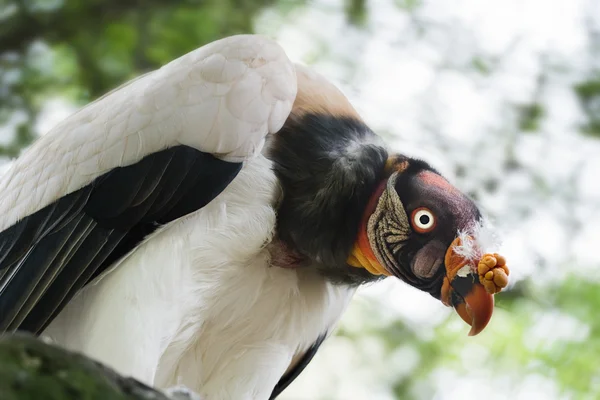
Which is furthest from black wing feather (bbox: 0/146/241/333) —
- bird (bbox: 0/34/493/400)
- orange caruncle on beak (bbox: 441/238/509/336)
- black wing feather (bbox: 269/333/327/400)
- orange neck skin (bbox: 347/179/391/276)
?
black wing feather (bbox: 269/333/327/400)

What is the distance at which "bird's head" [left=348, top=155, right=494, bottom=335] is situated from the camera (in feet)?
10.8

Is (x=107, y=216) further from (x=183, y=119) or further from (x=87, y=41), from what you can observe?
(x=87, y=41)

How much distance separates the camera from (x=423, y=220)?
349 centimetres

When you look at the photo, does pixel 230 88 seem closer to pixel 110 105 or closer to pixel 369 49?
pixel 110 105

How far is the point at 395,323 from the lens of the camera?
732 centimetres

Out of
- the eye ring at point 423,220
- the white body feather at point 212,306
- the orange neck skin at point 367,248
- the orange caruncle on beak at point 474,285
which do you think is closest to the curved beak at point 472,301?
the orange caruncle on beak at point 474,285

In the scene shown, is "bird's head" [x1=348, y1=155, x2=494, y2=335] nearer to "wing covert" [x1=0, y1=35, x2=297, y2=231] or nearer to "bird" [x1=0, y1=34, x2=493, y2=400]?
"bird" [x1=0, y1=34, x2=493, y2=400]

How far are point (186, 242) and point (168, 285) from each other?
0.65 ft

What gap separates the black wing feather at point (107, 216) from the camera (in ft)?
10.6

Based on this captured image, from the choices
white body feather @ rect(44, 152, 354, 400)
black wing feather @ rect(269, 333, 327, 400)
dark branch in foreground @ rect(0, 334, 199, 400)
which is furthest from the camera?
black wing feather @ rect(269, 333, 327, 400)

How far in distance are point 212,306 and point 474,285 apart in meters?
1.11

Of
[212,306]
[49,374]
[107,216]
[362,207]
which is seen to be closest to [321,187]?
[362,207]

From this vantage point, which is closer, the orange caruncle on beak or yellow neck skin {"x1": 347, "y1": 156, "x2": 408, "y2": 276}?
the orange caruncle on beak

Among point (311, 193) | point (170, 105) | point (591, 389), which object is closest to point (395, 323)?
point (591, 389)
